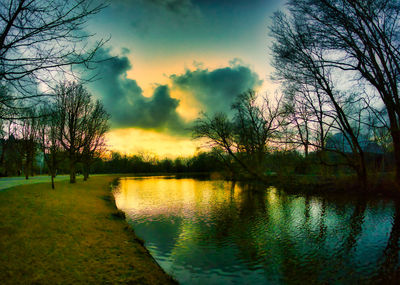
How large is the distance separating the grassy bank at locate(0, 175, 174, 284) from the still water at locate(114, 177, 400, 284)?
90 cm

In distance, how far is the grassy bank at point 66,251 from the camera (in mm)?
4816

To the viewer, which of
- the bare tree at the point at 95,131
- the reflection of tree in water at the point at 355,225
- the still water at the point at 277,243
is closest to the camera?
the still water at the point at 277,243

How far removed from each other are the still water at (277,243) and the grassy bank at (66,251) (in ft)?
2.96

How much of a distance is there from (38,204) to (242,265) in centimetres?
1008

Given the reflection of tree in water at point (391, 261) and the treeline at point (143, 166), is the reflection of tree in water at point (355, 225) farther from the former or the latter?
the treeline at point (143, 166)

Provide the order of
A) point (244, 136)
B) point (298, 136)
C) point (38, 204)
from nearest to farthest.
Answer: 1. point (38, 204)
2. point (298, 136)
3. point (244, 136)

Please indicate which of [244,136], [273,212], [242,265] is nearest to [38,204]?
[242,265]

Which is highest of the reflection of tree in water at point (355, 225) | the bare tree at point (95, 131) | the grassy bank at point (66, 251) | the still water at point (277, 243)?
the bare tree at point (95, 131)

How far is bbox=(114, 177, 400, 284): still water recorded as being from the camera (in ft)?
18.9

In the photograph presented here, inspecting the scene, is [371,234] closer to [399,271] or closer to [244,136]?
[399,271]

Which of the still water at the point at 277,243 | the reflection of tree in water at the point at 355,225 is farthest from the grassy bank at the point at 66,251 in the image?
the reflection of tree in water at the point at 355,225

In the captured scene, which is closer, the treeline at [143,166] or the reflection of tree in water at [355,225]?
the reflection of tree in water at [355,225]

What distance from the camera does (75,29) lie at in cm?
373

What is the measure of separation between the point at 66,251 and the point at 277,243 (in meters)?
6.98
